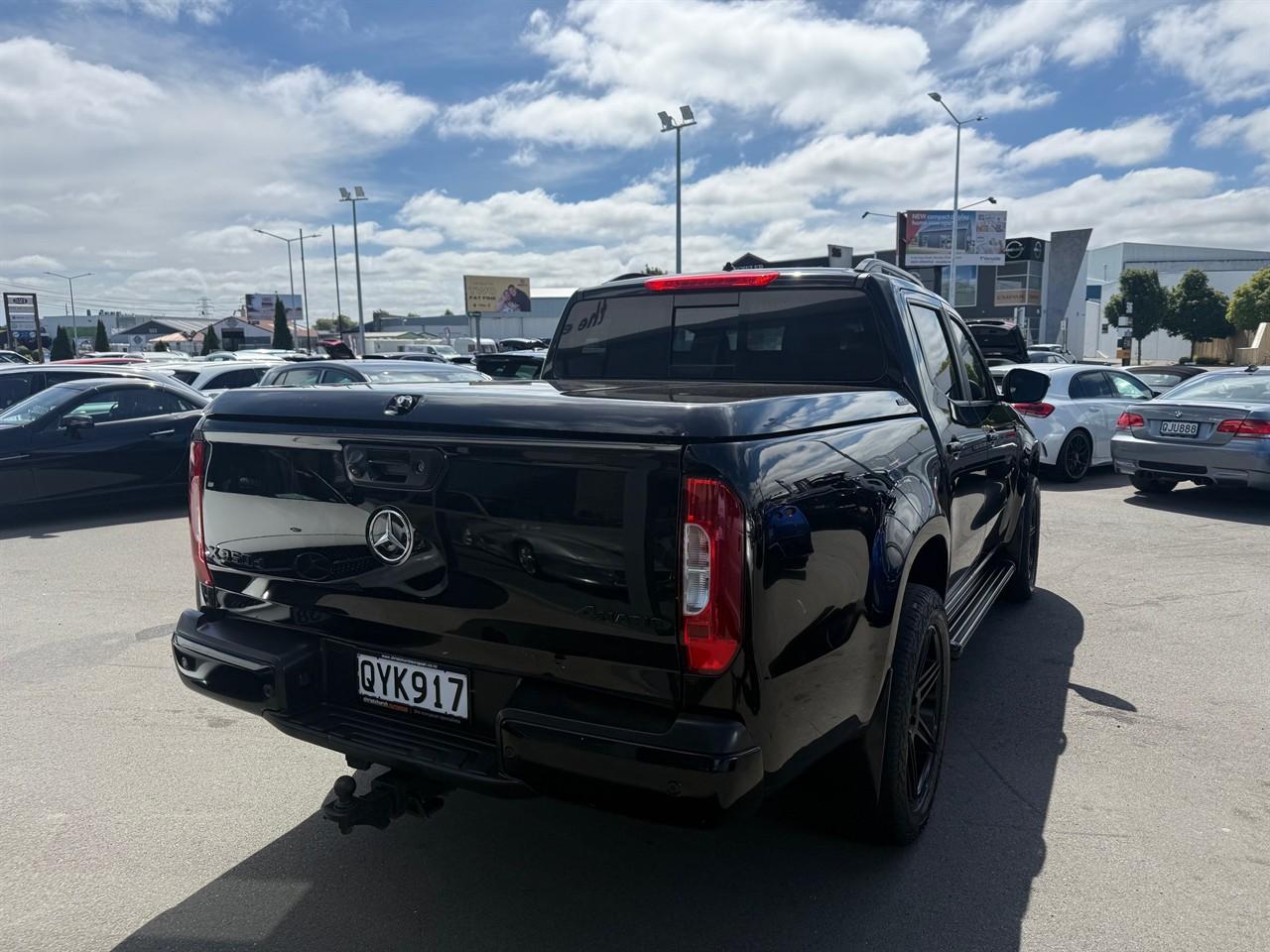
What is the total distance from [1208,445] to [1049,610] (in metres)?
4.60

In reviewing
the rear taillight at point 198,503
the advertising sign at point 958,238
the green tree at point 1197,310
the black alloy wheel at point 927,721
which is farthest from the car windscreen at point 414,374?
the green tree at point 1197,310

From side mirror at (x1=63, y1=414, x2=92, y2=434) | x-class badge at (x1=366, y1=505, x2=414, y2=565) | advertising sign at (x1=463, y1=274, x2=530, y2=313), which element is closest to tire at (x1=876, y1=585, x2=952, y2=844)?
x-class badge at (x1=366, y1=505, x2=414, y2=565)

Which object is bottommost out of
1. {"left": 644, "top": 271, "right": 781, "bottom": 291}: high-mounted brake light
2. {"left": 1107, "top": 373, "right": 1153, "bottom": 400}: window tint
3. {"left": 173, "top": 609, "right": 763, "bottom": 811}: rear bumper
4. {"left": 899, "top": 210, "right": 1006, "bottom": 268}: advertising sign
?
{"left": 173, "top": 609, "right": 763, "bottom": 811}: rear bumper

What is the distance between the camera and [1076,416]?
1117 centimetres

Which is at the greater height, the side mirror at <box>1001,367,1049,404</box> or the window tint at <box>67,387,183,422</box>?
the side mirror at <box>1001,367,1049,404</box>

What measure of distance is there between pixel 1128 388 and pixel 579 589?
40.3 ft

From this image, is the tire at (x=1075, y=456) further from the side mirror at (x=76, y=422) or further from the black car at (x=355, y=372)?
the side mirror at (x=76, y=422)

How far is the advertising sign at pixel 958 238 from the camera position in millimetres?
55938

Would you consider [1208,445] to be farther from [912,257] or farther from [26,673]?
[912,257]

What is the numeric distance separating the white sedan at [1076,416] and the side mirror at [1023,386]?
5615mm

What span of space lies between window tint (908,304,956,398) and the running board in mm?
967

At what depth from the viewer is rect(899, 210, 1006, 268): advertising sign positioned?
55938 millimetres

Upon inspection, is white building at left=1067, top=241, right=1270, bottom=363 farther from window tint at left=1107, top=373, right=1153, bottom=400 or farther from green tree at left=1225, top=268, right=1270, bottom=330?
window tint at left=1107, top=373, right=1153, bottom=400

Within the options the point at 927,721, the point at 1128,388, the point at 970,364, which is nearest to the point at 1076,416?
the point at 1128,388
